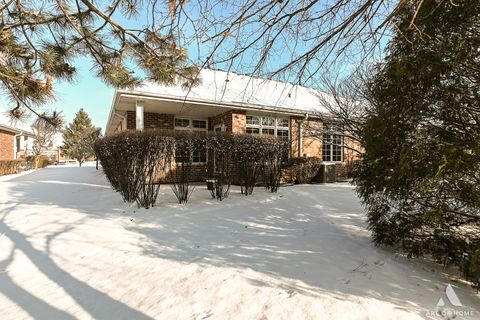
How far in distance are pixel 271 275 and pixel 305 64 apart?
261 centimetres

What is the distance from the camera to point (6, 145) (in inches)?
809

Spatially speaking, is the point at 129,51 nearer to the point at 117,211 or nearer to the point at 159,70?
the point at 159,70

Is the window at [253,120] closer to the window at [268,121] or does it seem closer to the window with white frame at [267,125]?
the window with white frame at [267,125]

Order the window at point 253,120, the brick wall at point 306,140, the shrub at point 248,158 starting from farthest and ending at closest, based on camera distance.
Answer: the brick wall at point 306,140
the window at point 253,120
the shrub at point 248,158

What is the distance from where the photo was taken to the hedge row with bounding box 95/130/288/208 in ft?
20.5

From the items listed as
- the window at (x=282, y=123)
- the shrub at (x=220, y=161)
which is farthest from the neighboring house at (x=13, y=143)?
the window at (x=282, y=123)

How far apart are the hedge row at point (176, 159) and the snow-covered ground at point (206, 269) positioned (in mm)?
922

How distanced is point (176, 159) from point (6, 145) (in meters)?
21.3

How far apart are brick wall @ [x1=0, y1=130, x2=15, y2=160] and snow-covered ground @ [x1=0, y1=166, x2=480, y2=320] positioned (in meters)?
18.5

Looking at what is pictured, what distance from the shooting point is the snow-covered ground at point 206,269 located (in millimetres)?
2402

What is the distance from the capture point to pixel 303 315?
88.9 inches

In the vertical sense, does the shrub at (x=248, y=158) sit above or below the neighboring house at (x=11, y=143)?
below

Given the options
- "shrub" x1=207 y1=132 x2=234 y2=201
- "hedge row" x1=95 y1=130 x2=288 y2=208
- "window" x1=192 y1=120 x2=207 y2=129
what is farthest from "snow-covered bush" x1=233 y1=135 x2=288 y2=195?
"window" x1=192 y1=120 x2=207 y2=129

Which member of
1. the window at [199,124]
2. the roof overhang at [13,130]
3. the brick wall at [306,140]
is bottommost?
the brick wall at [306,140]
